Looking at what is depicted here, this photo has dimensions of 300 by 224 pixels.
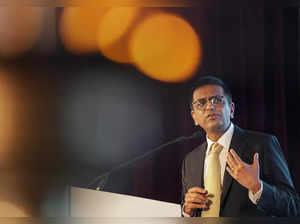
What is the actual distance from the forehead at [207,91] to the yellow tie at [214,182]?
251mm

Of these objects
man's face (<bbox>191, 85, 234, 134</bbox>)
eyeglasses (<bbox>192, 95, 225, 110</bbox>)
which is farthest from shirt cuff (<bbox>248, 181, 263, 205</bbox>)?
eyeglasses (<bbox>192, 95, 225, 110</bbox>)

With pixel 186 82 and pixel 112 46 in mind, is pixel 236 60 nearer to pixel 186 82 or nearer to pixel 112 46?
pixel 186 82

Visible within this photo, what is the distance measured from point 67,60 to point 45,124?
35 cm

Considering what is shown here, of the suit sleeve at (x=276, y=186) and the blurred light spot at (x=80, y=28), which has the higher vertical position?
the blurred light spot at (x=80, y=28)

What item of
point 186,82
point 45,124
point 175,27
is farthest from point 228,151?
point 45,124

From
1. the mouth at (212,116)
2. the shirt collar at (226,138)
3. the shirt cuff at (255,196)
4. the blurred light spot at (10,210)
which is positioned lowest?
the blurred light spot at (10,210)

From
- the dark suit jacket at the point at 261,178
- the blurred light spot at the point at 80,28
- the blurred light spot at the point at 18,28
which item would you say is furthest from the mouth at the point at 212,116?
the blurred light spot at the point at 18,28

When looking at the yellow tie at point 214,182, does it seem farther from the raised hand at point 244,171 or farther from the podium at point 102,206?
the podium at point 102,206

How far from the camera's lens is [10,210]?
202cm

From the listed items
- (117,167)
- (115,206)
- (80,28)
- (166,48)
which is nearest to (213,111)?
(166,48)

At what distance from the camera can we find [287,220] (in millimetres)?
1886

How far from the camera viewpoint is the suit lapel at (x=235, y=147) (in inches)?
77.7

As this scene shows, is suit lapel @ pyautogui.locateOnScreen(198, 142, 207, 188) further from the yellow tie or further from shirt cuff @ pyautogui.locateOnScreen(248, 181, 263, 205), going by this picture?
shirt cuff @ pyautogui.locateOnScreen(248, 181, 263, 205)

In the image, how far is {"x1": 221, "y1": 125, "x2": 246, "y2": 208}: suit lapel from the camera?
197 cm
